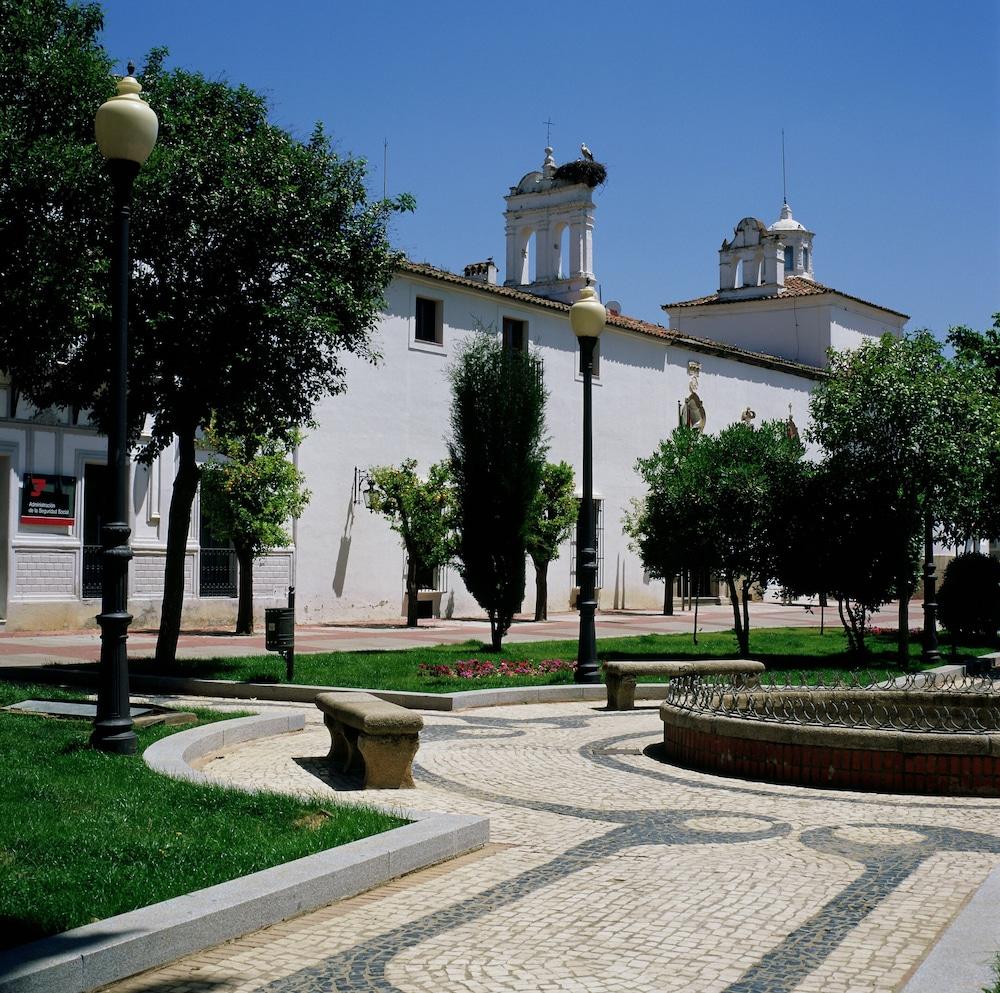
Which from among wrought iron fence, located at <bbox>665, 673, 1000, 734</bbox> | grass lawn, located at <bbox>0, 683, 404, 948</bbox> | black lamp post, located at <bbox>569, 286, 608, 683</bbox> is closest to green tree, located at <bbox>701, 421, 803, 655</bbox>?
black lamp post, located at <bbox>569, 286, 608, 683</bbox>

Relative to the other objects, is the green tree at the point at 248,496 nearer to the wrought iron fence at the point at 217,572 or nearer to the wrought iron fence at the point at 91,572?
the wrought iron fence at the point at 217,572

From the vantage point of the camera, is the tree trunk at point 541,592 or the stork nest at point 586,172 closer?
the tree trunk at point 541,592

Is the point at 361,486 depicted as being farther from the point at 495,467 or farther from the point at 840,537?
the point at 840,537

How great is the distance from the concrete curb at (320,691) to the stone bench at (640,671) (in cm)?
81

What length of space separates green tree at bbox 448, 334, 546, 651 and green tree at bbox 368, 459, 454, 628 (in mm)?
5227

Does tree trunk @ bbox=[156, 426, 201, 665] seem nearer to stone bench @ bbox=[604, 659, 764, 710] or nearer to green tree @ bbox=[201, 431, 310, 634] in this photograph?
stone bench @ bbox=[604, 659, 764, 710]

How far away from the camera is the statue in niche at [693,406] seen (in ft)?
137

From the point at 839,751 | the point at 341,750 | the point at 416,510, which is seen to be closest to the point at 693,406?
the point at 416,510

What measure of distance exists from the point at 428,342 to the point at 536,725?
21.4 m

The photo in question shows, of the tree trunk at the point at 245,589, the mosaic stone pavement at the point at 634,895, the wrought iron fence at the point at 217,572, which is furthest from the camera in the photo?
the wrought iron fence at the point at 217,572

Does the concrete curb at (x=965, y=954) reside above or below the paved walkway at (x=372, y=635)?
below

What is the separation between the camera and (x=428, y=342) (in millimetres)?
32906

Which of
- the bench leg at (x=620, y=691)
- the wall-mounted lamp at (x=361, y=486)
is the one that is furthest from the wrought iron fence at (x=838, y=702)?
the wall-mounted lamp at (x=361, y=486)

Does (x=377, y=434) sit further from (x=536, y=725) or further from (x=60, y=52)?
(x=536, y=725)
